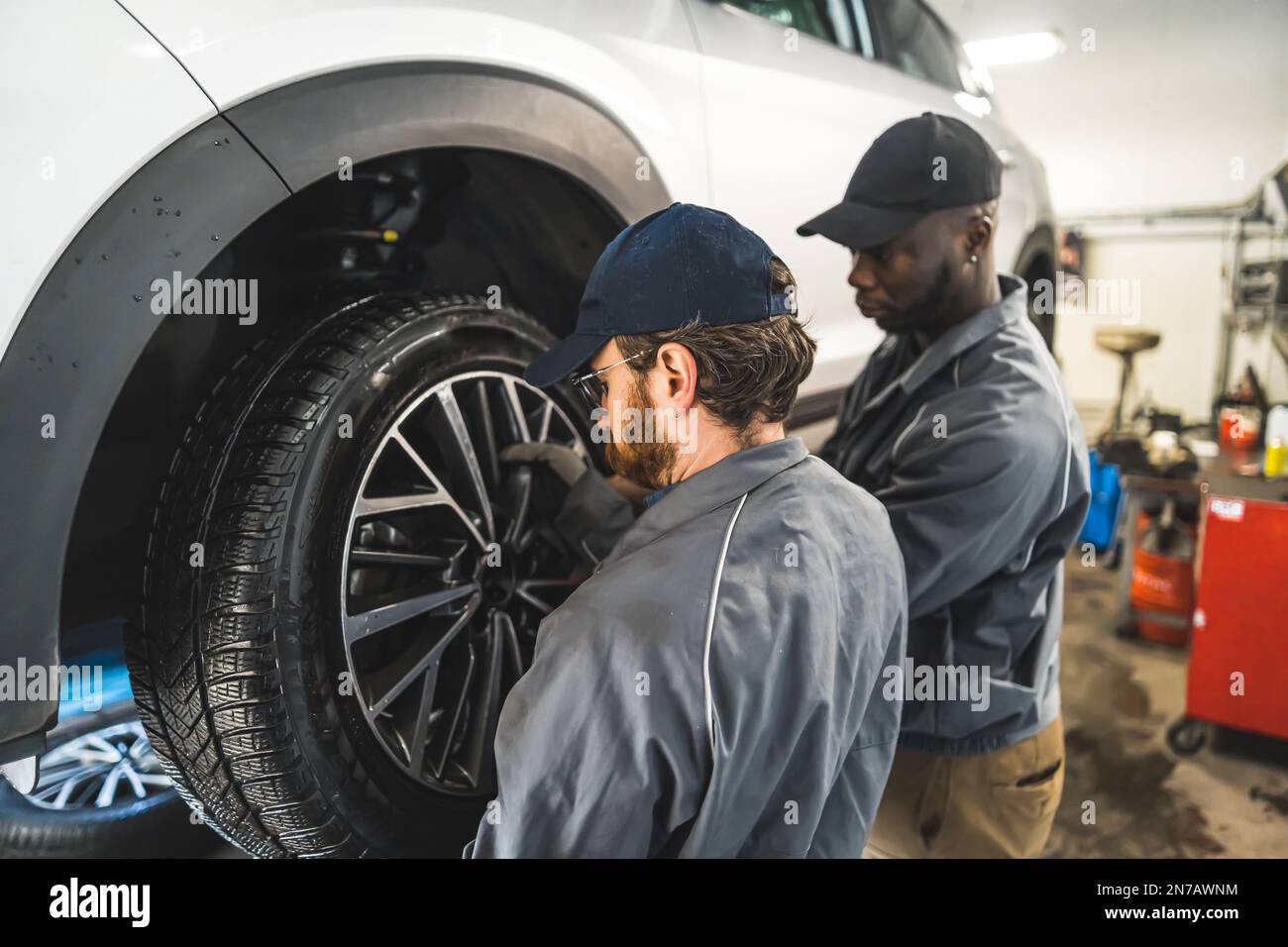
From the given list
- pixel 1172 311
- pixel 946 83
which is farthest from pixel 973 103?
pixel 1172 311

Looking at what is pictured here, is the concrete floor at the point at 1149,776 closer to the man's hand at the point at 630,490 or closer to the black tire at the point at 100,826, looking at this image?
the man's hand at the point at 630,490

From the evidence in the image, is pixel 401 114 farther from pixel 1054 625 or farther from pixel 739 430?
pixel 1054 625

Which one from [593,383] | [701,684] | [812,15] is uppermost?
[812,15]

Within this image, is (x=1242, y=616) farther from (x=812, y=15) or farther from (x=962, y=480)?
(x=812, y=15)

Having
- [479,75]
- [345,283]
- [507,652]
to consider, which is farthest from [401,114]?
[507,652]

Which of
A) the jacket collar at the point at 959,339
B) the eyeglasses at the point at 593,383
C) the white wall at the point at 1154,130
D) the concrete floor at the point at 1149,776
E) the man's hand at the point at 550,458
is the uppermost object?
the white wall at the point at 1154,130

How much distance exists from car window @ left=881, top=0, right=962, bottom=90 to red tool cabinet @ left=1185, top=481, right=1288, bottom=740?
1302mm

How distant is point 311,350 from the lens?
92cm

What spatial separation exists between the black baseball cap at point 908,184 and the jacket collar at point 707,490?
0.57 m

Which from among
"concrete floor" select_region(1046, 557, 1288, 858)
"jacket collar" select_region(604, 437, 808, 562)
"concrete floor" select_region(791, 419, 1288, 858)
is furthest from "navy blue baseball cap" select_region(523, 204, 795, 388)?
"concrete floor" select_region(1046, 557, 1288, 858)

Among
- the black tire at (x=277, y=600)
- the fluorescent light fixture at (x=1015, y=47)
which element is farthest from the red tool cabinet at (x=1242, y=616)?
the black tire at (x=277, y=600)

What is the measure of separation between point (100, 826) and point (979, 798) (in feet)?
4.27

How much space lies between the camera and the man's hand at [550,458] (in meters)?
1.09

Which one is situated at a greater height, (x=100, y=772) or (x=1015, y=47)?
(x=1015, y=47)
